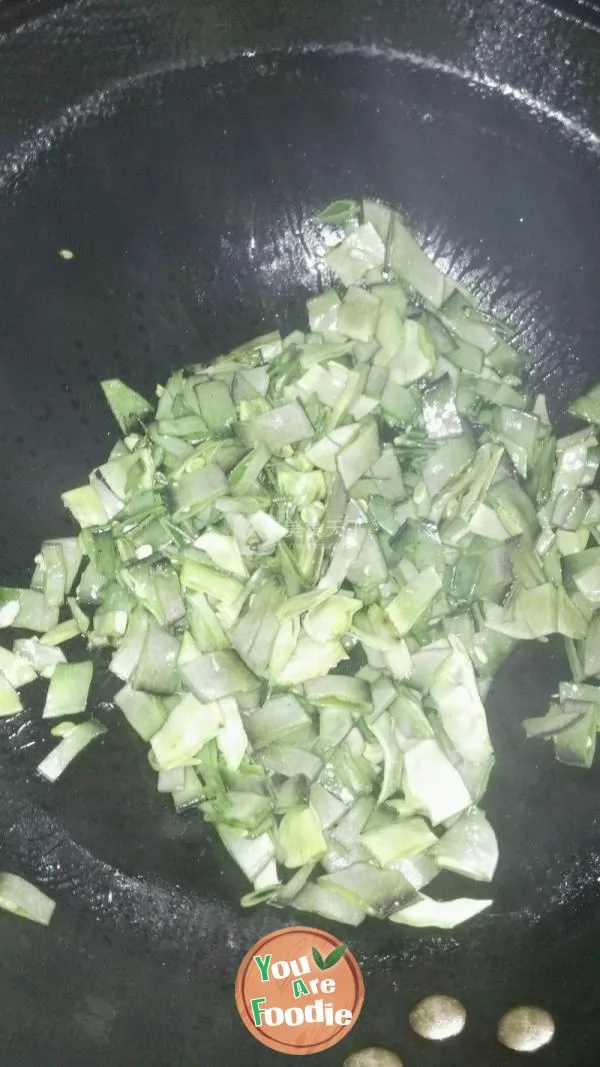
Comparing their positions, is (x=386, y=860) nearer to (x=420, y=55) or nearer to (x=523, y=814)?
(x=523, y=814)

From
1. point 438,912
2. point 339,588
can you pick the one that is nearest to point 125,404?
point 339,588

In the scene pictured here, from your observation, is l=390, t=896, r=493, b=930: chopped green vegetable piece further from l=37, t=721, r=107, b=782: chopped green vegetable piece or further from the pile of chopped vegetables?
l=37, t=721, r=107, b=782: chopped green vegetable piece

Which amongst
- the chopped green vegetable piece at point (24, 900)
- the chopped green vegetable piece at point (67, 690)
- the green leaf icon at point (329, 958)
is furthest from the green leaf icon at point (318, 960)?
the chopped green vegetable piece at point (67, 690)

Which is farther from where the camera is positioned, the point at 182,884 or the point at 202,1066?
the point at 182,884

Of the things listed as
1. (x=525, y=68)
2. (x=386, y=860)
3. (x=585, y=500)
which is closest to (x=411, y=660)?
(x=386, y=860)

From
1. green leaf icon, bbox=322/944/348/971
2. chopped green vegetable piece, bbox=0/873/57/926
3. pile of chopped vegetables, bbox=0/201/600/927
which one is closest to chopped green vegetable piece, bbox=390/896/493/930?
pile of chopped vegetables, bbox=0/201/600/927

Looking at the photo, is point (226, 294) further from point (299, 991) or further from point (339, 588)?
point (299, 991)
